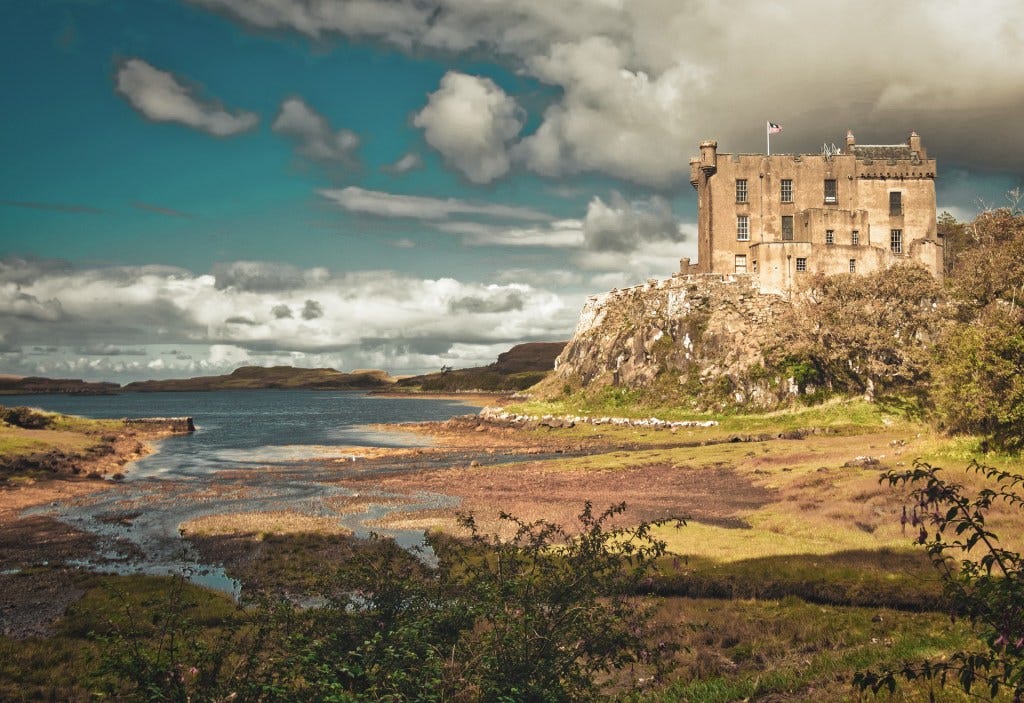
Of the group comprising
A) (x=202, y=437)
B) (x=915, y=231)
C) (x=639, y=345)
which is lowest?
(x=202, y=437)

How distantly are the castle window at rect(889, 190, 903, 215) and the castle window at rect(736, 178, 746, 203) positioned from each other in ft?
58.3

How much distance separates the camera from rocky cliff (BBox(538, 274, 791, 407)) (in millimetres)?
83312

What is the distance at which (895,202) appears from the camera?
288 ft

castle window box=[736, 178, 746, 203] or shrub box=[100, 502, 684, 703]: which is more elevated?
castle window box=[736, 178, 746, 203]

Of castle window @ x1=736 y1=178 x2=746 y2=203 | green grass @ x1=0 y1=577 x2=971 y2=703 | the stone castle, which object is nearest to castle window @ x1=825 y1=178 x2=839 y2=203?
the stone castle

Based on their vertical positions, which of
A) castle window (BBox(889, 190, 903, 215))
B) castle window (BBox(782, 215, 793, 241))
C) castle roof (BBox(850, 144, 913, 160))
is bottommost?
castle window (BBox(782, 215, 793, 241))

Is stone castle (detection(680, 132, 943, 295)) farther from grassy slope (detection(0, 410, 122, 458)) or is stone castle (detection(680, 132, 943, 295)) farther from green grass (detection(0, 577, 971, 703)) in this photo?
grassy slope (detection(0, 410, 122, 458))

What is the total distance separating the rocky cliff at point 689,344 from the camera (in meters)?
83.3

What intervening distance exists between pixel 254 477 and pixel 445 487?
2019 cm

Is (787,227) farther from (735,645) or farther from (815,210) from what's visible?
(735,645)

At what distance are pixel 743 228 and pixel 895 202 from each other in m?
18.5

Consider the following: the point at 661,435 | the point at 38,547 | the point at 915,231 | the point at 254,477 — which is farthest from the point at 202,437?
the point at 915,231

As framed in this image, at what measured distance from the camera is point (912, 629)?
766 inches

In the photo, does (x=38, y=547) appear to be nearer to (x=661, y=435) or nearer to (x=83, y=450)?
(x=83, y=450)
